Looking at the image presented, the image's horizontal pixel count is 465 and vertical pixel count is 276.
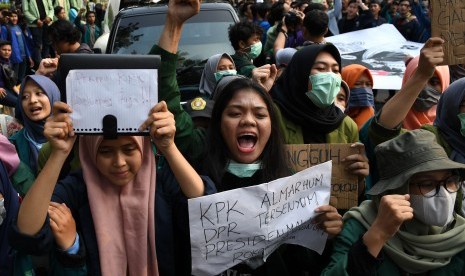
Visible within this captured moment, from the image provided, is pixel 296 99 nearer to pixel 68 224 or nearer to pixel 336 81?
pixel 336 81

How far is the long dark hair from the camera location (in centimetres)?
282

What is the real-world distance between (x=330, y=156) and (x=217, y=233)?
2.51ft

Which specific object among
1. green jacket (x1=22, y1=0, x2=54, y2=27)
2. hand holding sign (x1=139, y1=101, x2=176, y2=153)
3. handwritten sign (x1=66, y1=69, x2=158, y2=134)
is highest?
handwritten sign (x1=66, y1=69, x2=158, y2=134)

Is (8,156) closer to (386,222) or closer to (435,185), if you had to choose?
(386,222)

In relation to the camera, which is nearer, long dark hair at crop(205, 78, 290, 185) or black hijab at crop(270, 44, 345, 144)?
long dark hair at crop(205, 78, 290, 185)

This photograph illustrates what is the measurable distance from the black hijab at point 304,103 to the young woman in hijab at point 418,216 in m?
0.77

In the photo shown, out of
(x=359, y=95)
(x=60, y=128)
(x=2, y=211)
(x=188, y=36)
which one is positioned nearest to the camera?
(x=60, y=128)

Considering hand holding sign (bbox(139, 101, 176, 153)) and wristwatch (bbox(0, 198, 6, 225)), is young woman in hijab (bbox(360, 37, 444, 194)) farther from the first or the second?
wristwatch (bbox(0, 198, 6, 225))

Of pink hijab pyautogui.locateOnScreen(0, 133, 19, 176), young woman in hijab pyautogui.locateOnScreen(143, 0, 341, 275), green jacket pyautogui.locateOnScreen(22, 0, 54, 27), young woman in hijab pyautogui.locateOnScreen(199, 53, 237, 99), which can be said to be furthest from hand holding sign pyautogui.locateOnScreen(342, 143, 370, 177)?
green jacket pyautogui.locateOnScreen(22, 0, 54, 27)

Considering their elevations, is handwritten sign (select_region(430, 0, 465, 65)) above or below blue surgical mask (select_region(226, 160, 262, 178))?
above

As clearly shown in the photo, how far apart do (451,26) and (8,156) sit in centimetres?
235

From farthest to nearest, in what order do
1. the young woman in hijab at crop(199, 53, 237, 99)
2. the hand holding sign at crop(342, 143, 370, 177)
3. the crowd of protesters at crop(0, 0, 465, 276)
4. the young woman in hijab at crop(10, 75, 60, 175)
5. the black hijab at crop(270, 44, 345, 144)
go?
the young woman in hijab at crop(199, 53, 237, 99)
the young woman in hijab at crop(10, 75, 60, 175)
the black hijab at crop(270, 44, 345, 144)
the hand holding sign at crop(342, 143, 370, 177)
the crowd of protesters at crop(0, 0, 465, 276)

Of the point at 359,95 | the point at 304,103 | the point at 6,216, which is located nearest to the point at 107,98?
the point at 6,216

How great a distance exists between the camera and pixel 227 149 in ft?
9.46
